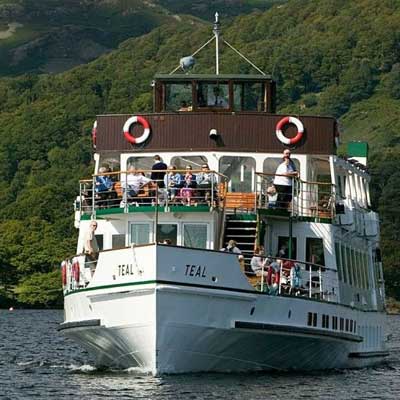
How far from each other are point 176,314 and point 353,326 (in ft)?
26.4

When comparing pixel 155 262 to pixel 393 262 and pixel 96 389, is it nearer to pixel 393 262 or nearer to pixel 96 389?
pixel 96 389

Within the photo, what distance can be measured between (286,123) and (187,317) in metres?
7.26

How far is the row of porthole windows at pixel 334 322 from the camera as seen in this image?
3672 cm

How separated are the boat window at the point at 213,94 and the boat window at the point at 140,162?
2055 mm

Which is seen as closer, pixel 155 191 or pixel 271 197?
pixel 155 191

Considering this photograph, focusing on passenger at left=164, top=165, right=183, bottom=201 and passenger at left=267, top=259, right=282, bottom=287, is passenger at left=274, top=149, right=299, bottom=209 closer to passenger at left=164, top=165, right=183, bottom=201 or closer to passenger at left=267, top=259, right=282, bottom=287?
passenger at left=164, top=165, right=183, bottom=201

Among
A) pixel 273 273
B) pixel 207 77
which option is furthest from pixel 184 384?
pixel 207 77

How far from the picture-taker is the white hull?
3378cm

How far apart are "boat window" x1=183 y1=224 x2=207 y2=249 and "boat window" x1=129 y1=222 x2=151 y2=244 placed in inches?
36.1

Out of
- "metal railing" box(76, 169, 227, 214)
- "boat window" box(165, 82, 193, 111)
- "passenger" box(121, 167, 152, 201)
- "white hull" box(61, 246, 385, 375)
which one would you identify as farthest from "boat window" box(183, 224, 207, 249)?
"boat window" box(165, 82, 193, 111)

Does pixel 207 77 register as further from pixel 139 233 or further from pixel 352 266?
pixel 352 266

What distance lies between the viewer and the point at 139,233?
37500mm

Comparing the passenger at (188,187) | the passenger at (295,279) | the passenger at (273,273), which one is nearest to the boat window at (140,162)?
the passenger at (188,187)

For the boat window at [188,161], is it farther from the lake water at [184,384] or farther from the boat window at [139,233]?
the lake water at [184,384]
